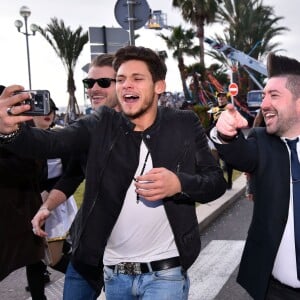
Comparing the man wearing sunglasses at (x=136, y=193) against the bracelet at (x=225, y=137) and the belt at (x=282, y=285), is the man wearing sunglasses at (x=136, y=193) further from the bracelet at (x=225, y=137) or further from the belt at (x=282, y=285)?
the belt at (x=282, y=285)

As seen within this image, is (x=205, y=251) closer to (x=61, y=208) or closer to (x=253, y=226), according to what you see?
(x=61, y=208)

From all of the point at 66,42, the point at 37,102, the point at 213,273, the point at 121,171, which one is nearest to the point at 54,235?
the point at 121,171

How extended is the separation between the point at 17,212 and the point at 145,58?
153cm

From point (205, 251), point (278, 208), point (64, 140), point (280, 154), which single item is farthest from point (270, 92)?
point (205, 251)

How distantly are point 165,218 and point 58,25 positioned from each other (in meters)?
37.5

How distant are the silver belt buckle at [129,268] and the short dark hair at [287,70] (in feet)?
3.62

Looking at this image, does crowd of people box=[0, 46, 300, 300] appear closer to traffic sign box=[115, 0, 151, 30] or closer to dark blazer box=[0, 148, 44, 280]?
dark blazer box=[0, 148, 44, 280]

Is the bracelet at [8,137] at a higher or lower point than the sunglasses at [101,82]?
lower

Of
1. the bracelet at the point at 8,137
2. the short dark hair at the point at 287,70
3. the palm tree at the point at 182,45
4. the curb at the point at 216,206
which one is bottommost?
the curb at the point at 216,206

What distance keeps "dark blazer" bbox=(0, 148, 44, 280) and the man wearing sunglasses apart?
0.99 metres

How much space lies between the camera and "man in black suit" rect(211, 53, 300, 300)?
7.76ft

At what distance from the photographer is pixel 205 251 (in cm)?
565

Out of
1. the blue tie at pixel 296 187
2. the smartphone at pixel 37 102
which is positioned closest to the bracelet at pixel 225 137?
the blue tie at pixel 296 187

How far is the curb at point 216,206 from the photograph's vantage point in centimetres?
671
